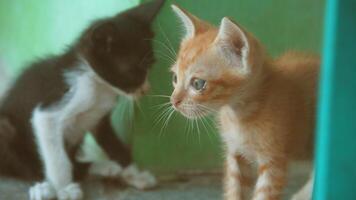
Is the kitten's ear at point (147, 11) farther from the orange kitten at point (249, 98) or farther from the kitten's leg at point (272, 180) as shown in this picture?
the kitten's leg at point (272, 180)

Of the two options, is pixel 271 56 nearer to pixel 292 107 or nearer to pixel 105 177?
pixel 292 107

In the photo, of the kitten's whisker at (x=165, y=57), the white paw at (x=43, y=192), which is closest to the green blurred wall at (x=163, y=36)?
the kitten's whisker at (x=165, y=57)

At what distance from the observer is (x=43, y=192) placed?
1301mm

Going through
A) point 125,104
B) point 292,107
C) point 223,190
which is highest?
point 125,104

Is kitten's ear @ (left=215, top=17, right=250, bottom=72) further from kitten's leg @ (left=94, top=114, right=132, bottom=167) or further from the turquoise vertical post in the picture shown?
kitten's leg @ (left=94, top=114, right=132, bottom=167)

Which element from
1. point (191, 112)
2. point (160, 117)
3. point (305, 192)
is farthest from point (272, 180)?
point (160, 117)

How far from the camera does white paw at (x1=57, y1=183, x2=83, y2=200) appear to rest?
1.31 meters

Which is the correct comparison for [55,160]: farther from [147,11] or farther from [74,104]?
[147,11]

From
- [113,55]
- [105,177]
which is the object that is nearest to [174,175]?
[105,177]

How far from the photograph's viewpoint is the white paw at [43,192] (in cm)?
130

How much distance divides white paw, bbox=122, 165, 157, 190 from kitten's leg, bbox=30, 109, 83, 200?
0.41 feet

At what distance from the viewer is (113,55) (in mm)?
1280

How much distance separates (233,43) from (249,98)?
13cm

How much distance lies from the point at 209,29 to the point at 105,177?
0.51m
